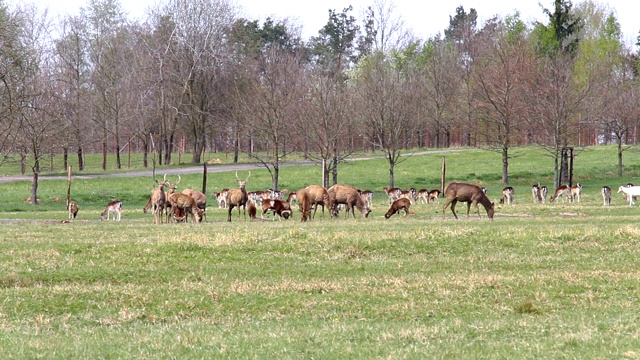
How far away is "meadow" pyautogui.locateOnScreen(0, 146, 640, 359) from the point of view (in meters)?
8.91

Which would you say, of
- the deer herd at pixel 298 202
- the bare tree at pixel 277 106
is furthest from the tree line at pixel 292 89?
the deer herd at pixel 298 202

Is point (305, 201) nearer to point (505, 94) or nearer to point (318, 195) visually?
point (318, 195)

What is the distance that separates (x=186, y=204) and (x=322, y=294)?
59.3ft

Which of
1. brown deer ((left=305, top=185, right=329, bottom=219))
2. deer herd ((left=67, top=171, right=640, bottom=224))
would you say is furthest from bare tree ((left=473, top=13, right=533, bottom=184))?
brown deer ((left=305, top=185, right=329, bottom=219))

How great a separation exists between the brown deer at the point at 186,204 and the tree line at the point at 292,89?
6993 mm

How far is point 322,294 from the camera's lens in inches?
508

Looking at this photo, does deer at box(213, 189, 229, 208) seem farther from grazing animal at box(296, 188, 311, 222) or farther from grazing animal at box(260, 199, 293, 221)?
grazing animal at box(296, 188, 311, 222)

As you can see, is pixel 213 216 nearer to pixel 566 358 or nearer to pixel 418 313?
pixel 418 313

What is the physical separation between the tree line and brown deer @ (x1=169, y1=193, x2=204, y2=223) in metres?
6.99

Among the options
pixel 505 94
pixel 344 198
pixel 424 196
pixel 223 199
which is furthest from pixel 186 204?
pixel 505 94

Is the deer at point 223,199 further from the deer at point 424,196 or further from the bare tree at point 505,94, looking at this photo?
the bare tree at point 505,94

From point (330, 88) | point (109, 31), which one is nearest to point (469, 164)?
point (330, 88)

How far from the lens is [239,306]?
1209 cm

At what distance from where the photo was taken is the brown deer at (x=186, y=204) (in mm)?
30233
